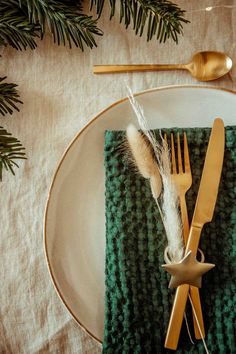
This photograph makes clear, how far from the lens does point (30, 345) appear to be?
68 cm

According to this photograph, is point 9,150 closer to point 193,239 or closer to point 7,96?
point 7,96

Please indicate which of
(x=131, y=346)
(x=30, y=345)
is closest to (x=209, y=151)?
(x=131, y=346)

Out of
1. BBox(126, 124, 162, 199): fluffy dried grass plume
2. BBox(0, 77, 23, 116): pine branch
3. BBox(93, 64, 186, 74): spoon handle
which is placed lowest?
BBox(126, 124, 162, 199): fluffy dried grass plume

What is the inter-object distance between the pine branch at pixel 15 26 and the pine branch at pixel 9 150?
0.47 ft

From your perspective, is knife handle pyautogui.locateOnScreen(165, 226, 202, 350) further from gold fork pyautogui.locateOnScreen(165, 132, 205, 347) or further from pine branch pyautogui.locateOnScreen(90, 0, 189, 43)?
pine branch pyautogui.locateOnScreen(90, 0, 189, 43)

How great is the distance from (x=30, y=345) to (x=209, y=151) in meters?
0.40

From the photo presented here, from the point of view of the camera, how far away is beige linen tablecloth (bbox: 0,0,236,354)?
683 millimetres

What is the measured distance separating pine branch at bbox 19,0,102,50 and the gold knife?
0.79 ft

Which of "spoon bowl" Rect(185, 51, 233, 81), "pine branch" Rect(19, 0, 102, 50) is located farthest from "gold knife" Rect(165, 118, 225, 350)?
"pine branch" Rect(19, 0, 102, 50)

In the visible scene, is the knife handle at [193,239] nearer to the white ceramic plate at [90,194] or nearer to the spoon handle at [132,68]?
the white ceramic plate at [90,194]

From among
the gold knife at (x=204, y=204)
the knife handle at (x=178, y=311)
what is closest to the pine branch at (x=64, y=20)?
the gold knife at (x=204, y=204)

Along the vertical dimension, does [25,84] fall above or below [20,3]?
below

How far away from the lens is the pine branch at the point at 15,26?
65cm

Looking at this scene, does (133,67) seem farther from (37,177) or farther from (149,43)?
(37,177)
